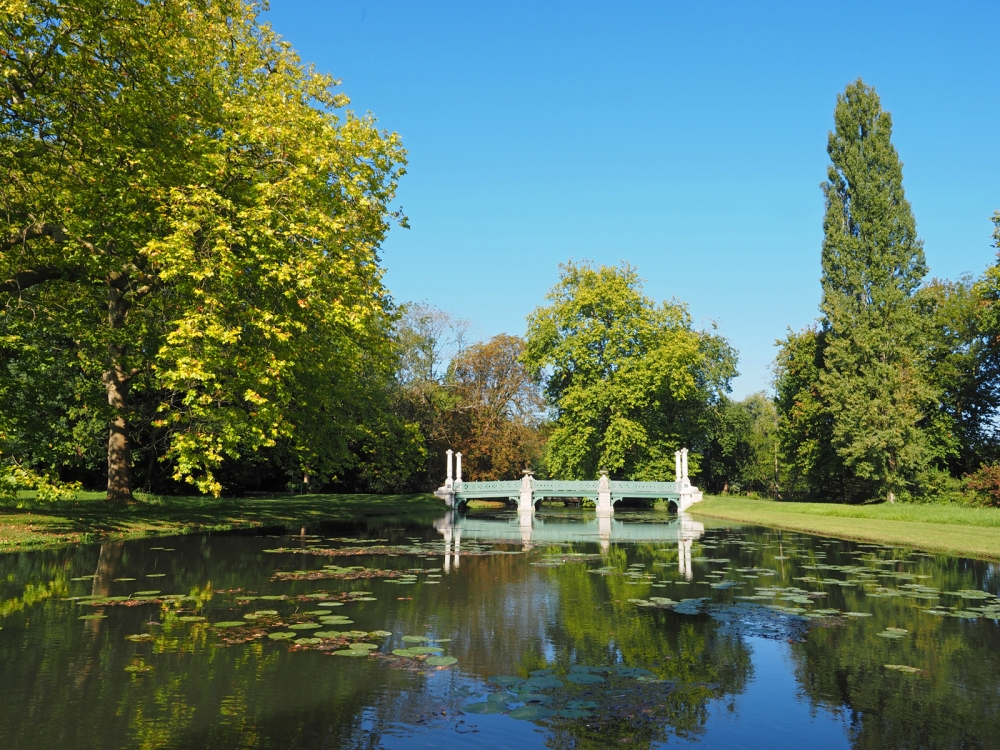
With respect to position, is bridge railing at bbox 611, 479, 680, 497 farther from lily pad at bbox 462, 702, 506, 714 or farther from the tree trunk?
lily pad at bbox 462, 702, 506, 714

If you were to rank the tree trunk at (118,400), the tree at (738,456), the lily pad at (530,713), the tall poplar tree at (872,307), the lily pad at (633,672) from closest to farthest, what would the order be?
the lily pad at (530,713), the lily pad at (633,672), the tree trunk at (118,400), the tall poplar tree at (872,307), the tree at (738,456)

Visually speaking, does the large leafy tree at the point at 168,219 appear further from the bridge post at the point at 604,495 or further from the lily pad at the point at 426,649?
the bridge post at the point at 604,495

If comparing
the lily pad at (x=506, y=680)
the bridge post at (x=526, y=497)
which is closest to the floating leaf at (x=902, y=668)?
the lily pad at (x=506, y=680)

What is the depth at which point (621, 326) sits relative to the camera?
55.7 metres

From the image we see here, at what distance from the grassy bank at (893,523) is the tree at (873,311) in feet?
21.7

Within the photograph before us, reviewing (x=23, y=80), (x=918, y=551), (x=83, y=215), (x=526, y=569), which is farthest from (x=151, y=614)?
(x=918, y=551)

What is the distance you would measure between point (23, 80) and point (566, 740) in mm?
20160

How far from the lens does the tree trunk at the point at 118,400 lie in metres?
24.2

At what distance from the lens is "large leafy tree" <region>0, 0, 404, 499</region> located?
18.2m

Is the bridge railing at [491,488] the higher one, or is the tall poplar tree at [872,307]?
the tall poplar tree at [872,307]

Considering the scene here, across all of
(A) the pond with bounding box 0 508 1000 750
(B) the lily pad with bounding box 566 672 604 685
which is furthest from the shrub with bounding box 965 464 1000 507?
(B) the lily pad with bounding box 566 672 604 685

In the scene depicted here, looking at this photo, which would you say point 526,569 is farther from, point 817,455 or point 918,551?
point 817,455

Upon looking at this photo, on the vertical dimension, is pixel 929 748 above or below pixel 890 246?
below

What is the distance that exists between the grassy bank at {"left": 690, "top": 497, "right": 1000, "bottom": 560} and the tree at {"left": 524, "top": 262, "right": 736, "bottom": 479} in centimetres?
975
